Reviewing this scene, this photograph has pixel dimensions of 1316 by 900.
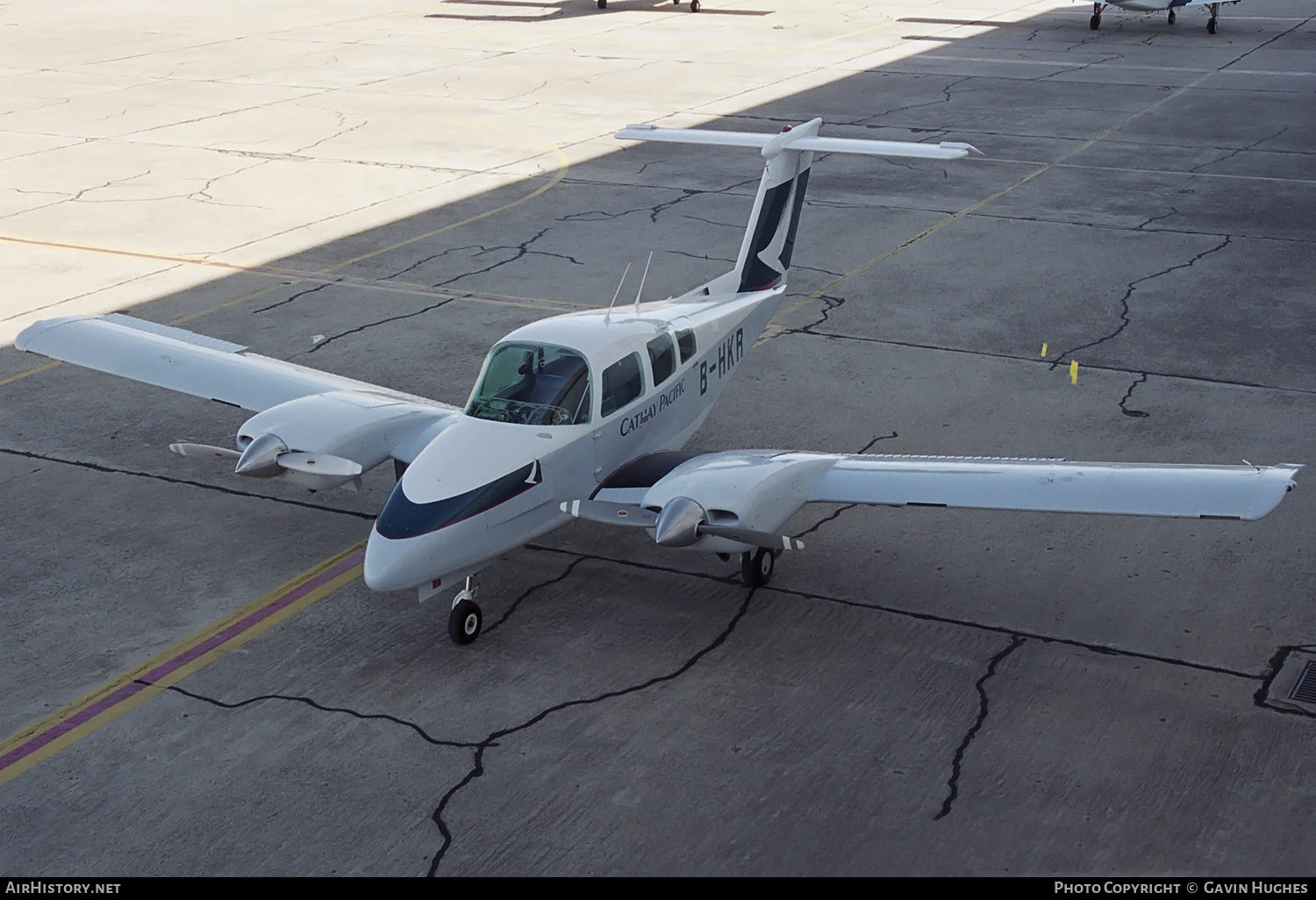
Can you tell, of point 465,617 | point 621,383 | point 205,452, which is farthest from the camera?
point 621,383

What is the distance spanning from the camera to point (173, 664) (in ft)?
33.1

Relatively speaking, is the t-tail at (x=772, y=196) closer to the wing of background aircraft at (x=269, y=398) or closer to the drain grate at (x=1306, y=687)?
the wing of background aircraft at (x=269, y=398)

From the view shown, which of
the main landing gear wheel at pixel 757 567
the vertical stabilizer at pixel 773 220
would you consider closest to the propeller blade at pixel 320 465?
the main landing gear wheel at pixel 757 567

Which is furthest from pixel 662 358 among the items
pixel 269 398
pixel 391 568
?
pixel 269 398

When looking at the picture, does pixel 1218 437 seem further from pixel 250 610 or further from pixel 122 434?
pixel 122 434

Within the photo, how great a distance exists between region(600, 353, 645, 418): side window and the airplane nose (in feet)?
7.04

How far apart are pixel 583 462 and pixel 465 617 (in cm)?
161

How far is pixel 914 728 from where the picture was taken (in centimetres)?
923

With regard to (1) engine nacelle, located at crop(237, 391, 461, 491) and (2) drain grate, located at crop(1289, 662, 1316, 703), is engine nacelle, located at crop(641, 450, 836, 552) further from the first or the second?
(2) drain grate, located at crop(1289, 662, 1316, 703)

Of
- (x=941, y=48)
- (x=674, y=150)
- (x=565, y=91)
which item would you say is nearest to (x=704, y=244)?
(x=674, y=150)

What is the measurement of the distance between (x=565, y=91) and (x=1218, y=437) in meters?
22.9

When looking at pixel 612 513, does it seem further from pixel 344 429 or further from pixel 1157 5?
pixel 1157 5

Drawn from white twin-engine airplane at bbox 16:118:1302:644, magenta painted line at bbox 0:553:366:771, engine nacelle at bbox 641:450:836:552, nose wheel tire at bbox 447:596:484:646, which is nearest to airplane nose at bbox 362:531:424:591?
white twin-engine airplane at bbox 16:118:1302:644

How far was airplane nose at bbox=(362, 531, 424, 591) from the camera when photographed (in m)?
9.60
